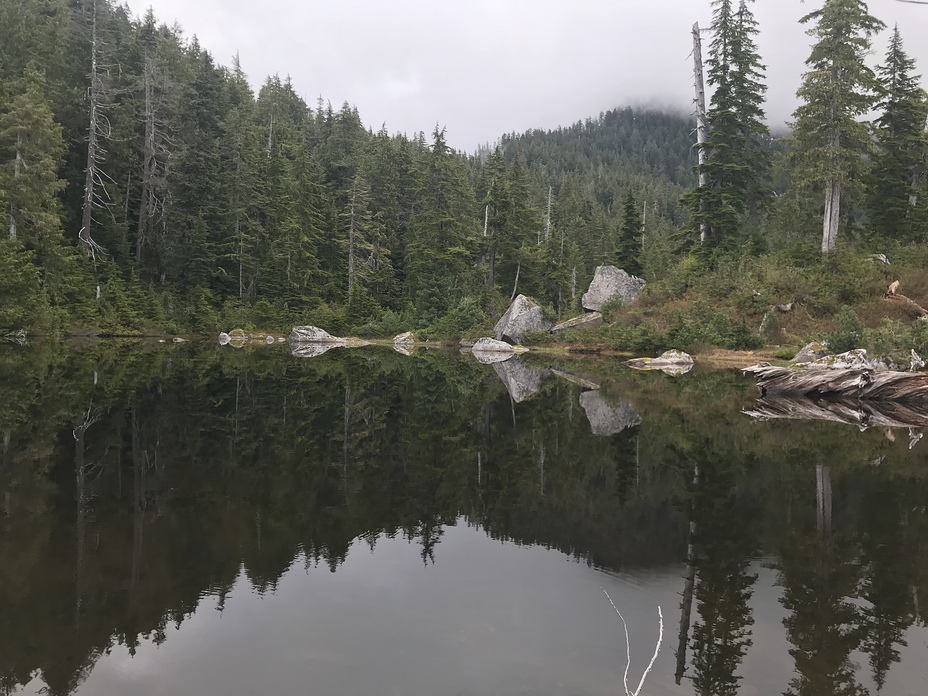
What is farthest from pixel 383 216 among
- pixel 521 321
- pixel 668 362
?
pixel 668 362

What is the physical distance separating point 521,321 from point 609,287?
22.3ft

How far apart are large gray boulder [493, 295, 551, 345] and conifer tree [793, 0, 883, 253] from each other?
18.6 metres

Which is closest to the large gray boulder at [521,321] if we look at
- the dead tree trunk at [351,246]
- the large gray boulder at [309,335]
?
the large gray boulder at [309,335]

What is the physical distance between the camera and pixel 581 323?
137 ft

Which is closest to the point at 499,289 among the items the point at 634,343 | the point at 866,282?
the point at 634,343

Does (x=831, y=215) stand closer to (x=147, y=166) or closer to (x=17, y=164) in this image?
(x=17, y=164)

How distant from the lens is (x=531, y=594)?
5059 millimetres

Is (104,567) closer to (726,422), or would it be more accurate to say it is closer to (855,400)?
(726,422)

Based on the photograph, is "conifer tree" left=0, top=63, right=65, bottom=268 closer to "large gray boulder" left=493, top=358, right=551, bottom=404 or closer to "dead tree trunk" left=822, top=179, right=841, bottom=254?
"large gray boulder" left=493, top=358, right=551, bottom=404

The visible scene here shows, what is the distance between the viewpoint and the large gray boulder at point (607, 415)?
12.6 m

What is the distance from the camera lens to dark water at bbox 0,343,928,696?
3.87 m

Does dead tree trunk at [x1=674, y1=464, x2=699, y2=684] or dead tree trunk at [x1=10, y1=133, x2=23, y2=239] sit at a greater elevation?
dead tree trunk at [x1=10, y1=133, x2=23, y2=239]

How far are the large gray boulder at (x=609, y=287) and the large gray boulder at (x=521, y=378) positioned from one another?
42.3ft

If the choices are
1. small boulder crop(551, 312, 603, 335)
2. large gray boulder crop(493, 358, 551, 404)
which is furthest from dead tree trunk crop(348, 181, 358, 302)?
large gray boulder crop(493, 358, 551, 404)
